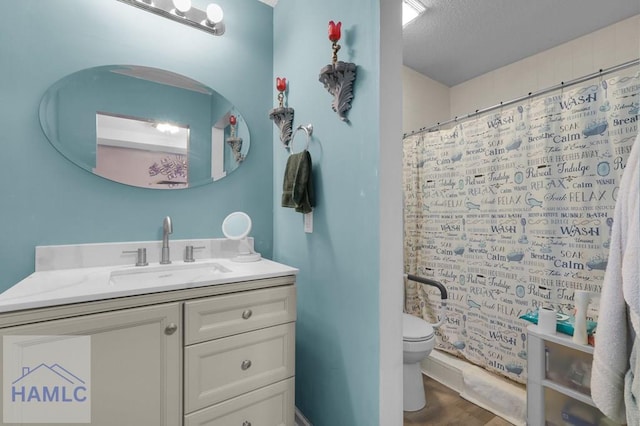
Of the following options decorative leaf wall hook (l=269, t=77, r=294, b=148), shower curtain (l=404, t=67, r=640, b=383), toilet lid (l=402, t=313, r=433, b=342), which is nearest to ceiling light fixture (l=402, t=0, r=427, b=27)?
shower curtain (l=404, t=67, r=640, b=383)

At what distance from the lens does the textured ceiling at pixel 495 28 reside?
6.00ft

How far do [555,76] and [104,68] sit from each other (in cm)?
303

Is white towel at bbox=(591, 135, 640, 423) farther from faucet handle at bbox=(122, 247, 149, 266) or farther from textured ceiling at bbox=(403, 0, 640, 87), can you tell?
faucet handle at bbox=(122, 247, 149, 266)

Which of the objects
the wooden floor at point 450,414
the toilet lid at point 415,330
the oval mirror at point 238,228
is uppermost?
the oval mirror at point 238,228

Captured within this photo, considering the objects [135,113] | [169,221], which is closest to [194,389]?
[169,221]

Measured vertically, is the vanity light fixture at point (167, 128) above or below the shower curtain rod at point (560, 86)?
below

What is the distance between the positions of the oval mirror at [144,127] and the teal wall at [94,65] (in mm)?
44

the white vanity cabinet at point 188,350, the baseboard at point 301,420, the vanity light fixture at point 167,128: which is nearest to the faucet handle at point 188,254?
the white vanity cabinet at point 188,350

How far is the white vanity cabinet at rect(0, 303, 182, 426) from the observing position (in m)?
0.91

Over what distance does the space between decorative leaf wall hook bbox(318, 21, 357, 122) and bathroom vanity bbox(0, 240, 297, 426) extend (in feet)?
2.53

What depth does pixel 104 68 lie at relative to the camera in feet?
4.58

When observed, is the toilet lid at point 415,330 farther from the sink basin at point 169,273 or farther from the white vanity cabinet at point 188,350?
the sink basin at point 169,273

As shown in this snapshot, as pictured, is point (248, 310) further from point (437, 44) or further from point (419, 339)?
point (437, 44)

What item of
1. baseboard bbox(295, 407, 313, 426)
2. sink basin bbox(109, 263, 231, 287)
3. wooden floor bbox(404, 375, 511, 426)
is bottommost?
wooden floor bbox(404, 375, 511, 426)
